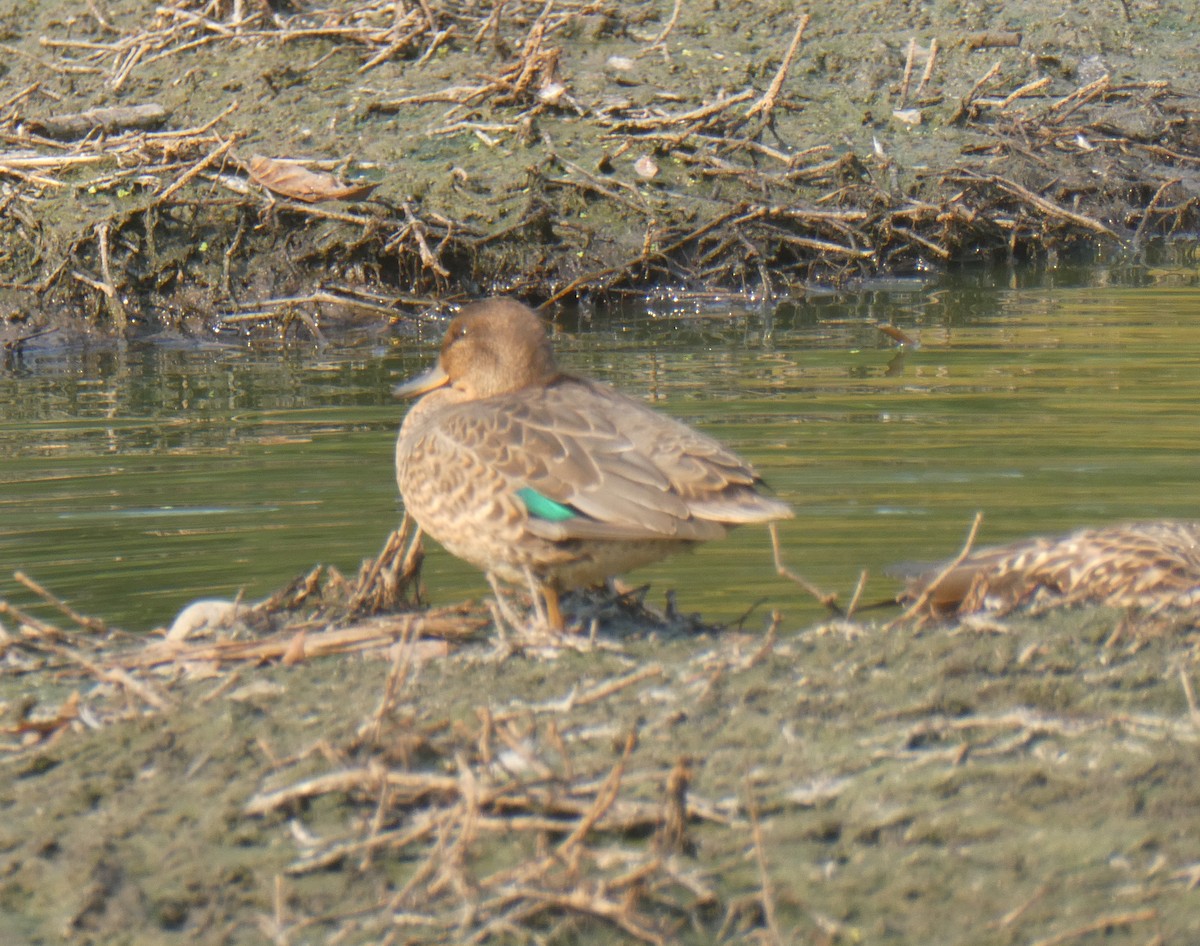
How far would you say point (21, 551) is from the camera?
24.2 feet

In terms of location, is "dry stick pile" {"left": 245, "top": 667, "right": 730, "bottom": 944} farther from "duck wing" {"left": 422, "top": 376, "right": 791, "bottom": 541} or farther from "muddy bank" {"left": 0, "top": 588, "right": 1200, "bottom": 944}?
"duck wing" {"left": 422, "top": 376, "right": 791, "bottom": 541}

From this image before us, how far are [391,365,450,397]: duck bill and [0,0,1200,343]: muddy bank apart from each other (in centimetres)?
484

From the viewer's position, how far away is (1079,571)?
221 inches

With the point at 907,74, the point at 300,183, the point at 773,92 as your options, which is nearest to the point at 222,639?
the point at 300,183

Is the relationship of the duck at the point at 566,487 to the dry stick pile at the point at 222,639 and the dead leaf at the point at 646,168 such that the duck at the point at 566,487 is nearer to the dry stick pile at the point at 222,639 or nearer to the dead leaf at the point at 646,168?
the dry stick pile at the point at 222,639

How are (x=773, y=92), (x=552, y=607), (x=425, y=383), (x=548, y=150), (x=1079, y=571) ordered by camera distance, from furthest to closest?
(x=773, y=92) → (x=548, y=150) → (x=425, y=383) → (x=1079, y=571) → (x=552, y=607)

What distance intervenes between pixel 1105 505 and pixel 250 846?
4.75 meters

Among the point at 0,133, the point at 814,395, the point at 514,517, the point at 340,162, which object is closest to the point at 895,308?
the point at 814,395

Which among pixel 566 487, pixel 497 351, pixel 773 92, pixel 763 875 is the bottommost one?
pixel 763 875

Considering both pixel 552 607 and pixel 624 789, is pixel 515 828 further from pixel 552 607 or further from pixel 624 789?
pixel 552 607

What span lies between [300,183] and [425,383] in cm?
544

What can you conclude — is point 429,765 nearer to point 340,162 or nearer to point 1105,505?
point 1105,505

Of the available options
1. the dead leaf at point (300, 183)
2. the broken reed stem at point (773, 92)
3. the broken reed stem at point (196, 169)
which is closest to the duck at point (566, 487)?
the dead leaf at point (300, 183)

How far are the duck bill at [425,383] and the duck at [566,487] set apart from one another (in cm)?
61
